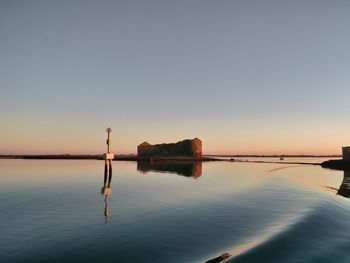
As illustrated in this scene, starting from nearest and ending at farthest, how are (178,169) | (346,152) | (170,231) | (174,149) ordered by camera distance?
(170,231) → (178,169) → (346,152) → (174,149)

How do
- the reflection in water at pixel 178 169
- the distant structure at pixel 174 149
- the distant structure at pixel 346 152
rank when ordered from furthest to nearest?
1. the distant structure at pixel 174 149
2. the distant structure at pixel 346 152
3. the reflection in water at pixel 178 169

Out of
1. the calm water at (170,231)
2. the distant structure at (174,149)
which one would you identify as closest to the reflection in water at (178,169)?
the calm water at (170,231)

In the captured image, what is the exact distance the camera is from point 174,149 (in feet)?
504

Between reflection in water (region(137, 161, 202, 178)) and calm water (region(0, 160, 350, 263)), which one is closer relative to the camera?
calm water (region(0, 160, 350, 263))

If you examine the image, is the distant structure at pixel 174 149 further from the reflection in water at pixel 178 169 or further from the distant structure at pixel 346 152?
the distant structure at pixel 346 152

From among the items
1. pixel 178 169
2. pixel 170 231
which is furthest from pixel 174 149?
pixel 170 231

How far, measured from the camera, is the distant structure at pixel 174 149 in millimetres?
141750

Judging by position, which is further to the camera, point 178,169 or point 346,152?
point 346,152

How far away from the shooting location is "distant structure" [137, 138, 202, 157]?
141750 mm

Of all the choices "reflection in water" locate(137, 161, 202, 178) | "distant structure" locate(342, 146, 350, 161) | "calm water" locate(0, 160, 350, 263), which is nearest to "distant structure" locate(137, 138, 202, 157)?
"reflection in water" locate(137, 161, 202, 178)

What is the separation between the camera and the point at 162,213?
53.3 feet

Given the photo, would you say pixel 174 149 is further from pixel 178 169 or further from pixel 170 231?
pixel 170 231

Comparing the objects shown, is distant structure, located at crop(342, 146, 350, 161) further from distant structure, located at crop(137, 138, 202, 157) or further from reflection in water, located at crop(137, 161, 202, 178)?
distant structure, located at crop(137, 138, 202, 157)

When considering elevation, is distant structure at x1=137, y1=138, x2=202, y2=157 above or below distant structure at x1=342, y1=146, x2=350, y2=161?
above
